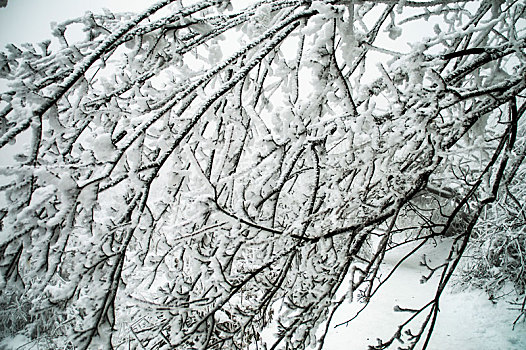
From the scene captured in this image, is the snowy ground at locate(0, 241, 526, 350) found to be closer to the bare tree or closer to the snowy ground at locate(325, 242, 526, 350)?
the snowy ground at locate(325, 242, 526, 350)

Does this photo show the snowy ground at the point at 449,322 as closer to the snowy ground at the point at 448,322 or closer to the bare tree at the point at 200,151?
the snowy ground at the point at 448,322

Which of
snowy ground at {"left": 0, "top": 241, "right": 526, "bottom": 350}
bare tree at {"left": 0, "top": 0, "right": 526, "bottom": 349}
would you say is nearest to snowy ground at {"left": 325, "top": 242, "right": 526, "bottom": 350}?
snowy ground at {"left": 0, "top": 241, "right": 526, "bottom": 350}

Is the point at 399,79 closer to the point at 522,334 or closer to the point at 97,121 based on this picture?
the point at 97,121

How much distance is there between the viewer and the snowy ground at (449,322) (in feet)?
22.5

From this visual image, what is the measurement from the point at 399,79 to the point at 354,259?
107cm

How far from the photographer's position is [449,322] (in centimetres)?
803

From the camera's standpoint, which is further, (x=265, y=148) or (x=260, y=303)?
(x=260, y=303)

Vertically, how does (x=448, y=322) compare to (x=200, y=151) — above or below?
above

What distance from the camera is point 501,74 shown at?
2117 mm

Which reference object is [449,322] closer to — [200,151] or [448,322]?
[448,322]

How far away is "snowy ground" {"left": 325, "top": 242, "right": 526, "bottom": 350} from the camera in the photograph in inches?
269

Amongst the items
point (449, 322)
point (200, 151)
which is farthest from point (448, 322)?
point (200, 151)

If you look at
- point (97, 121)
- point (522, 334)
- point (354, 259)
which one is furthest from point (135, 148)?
point (522, 334)

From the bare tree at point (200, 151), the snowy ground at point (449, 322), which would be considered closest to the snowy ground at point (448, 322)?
the snowy ground at point (449, 322)
